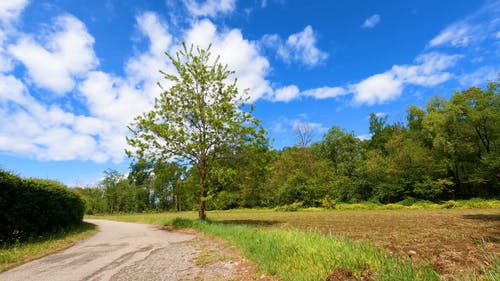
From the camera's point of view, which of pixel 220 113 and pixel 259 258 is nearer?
pixel 259 258

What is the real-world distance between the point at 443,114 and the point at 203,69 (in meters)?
37.6

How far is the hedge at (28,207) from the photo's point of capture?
9.29 metres

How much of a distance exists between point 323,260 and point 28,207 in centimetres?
1198

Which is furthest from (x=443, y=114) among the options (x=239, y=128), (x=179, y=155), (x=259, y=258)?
(x=259, y=258)

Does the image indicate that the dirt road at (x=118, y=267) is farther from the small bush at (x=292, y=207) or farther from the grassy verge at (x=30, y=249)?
the small bush at (x=292, y=207)

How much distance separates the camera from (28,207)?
1050cm

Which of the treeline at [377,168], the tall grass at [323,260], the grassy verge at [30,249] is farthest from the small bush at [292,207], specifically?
the tall grass at [323,260]

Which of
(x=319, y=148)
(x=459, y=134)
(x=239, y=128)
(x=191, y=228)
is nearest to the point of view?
(x=191, y=228)

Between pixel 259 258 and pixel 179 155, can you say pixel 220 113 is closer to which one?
pixel 179 155

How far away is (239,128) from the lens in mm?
17391

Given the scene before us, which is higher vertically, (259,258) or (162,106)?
(162,106)

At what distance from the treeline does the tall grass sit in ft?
32.3

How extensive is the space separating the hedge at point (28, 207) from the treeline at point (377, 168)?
5.05 metres

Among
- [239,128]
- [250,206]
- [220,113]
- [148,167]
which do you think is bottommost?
[250,206]
